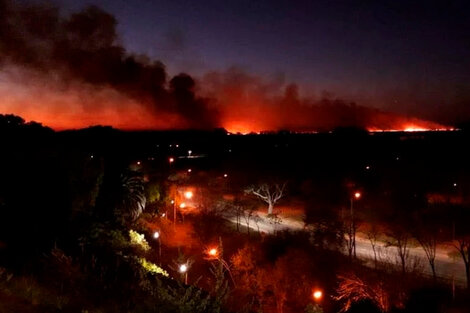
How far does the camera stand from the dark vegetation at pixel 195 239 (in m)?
9.77

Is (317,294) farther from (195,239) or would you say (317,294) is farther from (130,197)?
(195,239)

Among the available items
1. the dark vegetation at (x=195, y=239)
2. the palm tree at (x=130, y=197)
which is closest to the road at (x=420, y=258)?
the dark vegetation at (x=195, y=239)

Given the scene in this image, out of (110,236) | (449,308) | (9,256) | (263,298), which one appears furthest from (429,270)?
(9,256)

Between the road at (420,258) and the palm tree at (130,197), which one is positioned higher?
the palm tree at (130,197)

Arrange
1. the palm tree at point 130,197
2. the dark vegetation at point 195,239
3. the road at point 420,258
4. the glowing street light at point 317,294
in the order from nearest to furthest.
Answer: the dark vegetation at point 195,239 → the glowing street light at point 317,294 → the road at point 420,258 → the palm tree at point 130,197

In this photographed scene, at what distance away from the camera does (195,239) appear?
3098 cm

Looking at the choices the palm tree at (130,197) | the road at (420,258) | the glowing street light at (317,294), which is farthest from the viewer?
the palm tree at (130,197)

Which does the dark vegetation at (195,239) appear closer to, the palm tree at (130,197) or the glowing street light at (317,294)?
the palm tree at (130,197)

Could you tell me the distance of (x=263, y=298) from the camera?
21359 millimetres

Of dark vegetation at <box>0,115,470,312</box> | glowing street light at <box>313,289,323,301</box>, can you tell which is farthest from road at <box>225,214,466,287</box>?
glowing street light at <box>313,289,323,301</box>

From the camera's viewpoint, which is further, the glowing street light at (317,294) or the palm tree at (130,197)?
the palm tree at (130,197)

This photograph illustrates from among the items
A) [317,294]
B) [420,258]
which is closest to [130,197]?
[317,294]

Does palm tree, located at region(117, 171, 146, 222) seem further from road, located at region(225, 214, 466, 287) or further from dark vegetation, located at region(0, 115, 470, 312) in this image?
road, located at region(225, 214, 466, 287)

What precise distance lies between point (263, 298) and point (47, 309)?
14916 mm
